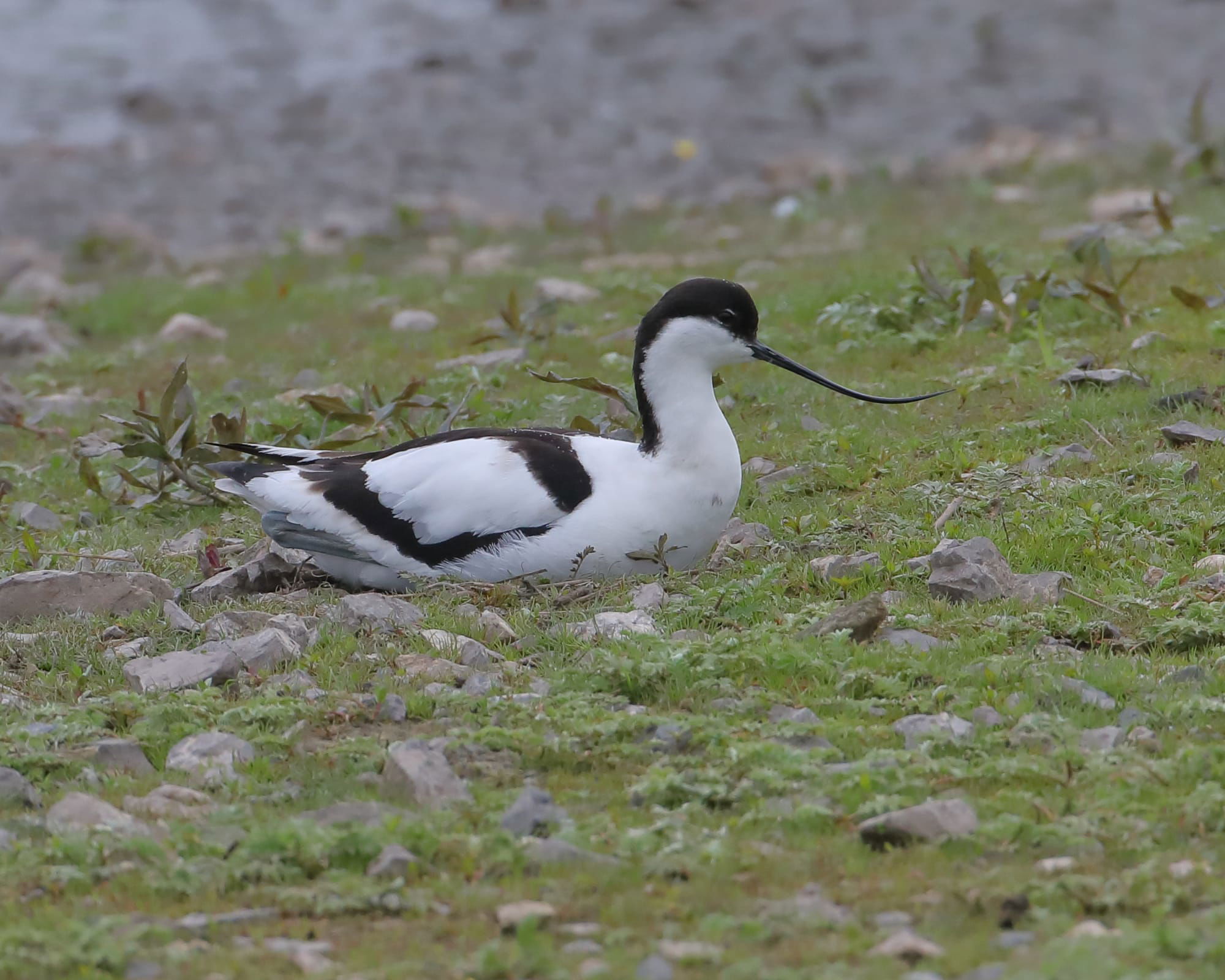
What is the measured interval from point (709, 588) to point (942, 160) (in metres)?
12.7

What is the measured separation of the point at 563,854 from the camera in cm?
436

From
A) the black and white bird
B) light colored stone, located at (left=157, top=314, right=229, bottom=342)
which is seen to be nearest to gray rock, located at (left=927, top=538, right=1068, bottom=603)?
Answer: the black and white bird

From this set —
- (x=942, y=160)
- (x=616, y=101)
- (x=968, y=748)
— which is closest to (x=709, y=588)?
(x=968, y=748)

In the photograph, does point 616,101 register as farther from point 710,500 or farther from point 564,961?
point 564,961

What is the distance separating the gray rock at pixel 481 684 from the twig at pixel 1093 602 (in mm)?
2021

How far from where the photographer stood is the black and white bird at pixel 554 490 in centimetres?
664

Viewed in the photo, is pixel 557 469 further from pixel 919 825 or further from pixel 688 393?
pixel 919 825

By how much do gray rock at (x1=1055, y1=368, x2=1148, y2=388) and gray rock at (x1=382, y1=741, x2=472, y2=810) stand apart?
4.87 metres

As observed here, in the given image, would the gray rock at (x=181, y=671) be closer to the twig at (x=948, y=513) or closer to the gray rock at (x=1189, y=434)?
the twig at (x=948, y=513)

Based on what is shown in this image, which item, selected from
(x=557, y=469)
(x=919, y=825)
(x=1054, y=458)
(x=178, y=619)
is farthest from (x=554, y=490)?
(x=919, y=825)

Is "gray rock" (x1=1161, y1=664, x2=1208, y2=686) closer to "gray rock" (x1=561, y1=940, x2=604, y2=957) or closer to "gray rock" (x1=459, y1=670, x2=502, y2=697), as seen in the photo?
"gray rock" (x1=459, y1=670, x2=502, y2=697)

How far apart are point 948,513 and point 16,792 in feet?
12.4

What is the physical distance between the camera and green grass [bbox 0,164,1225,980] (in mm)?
3973

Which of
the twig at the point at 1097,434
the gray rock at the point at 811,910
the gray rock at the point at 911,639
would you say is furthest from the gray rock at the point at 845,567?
the gray rock at the point at 811,910
